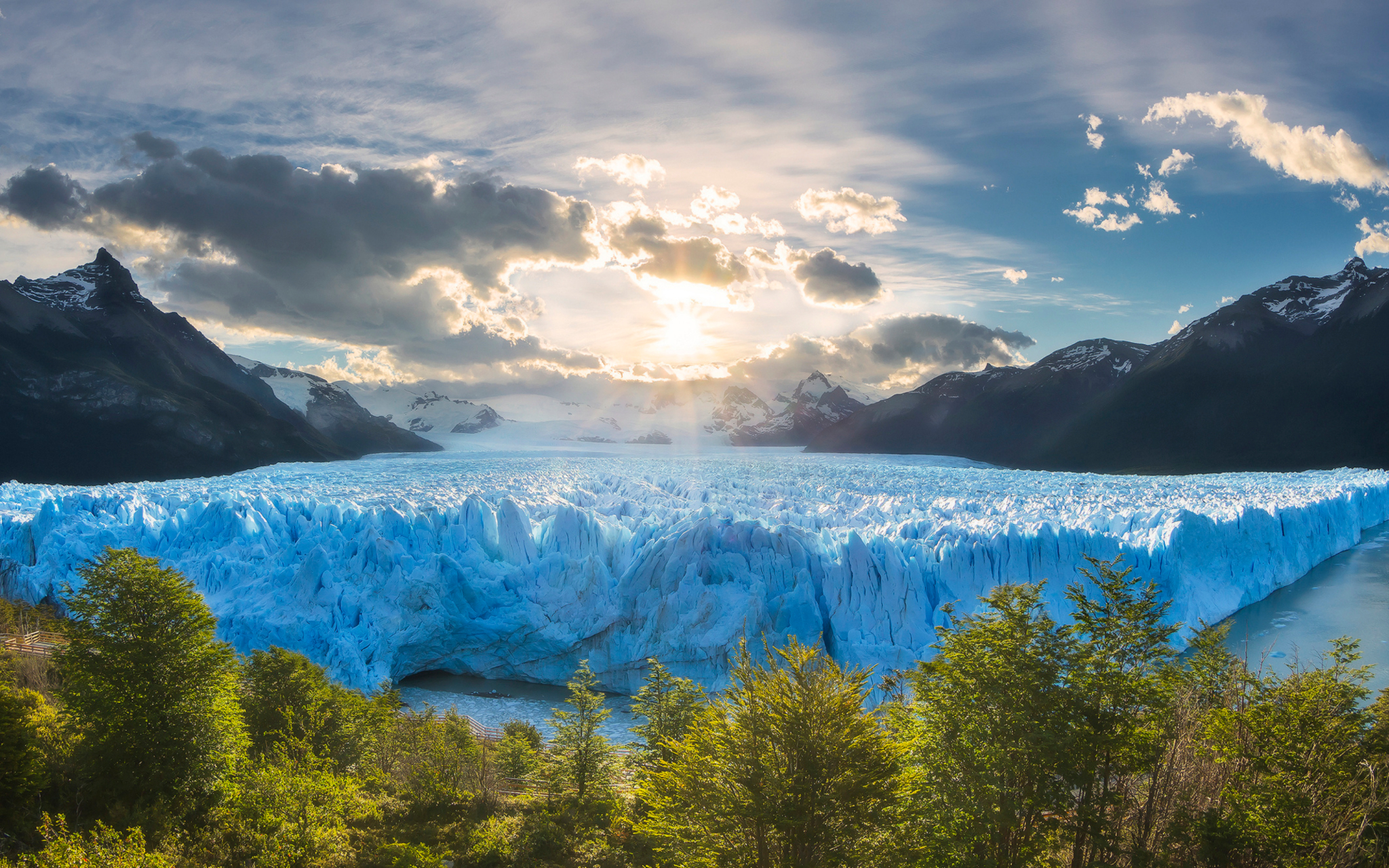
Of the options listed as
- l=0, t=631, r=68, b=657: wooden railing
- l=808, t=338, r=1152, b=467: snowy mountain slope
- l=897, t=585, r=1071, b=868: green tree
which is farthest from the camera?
l=808, t=338, r=1152, b=467: snowy mountain slope

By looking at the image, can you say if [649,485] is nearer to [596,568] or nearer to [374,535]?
[596,568]

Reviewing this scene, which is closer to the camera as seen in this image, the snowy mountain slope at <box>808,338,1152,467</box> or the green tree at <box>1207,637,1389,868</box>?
the green tree at <box>1207,637,1389,868</box>

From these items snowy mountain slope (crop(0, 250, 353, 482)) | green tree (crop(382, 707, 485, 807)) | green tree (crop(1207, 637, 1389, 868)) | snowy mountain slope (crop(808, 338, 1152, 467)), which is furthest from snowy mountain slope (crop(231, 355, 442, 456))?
green tree (crop(1207, 637, 1389, 868))

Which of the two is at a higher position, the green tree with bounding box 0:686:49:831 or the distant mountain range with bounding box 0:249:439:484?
the distant mountain range with bounding box 0:249:439:484

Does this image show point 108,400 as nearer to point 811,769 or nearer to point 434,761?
point 434,761

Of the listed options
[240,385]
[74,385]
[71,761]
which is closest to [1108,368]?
[71,761]

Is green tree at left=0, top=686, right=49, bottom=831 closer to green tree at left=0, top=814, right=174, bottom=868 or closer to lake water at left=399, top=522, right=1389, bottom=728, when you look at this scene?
green tree at left=0, top=814, right=174, bottom=868

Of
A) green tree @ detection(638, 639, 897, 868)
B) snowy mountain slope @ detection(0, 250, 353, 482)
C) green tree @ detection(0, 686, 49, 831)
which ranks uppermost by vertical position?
snowy mountain slope @ detection(0, 250, 353, 482)

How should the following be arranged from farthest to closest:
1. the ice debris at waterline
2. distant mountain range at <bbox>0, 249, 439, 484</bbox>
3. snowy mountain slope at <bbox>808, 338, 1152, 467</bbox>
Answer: snowy mountain slope at <bbox>808, 338, 1152, 467</bbox>, distant mountain range at <bbox>0, 249, 439, 484</bbox>, the ice debris at waterline
